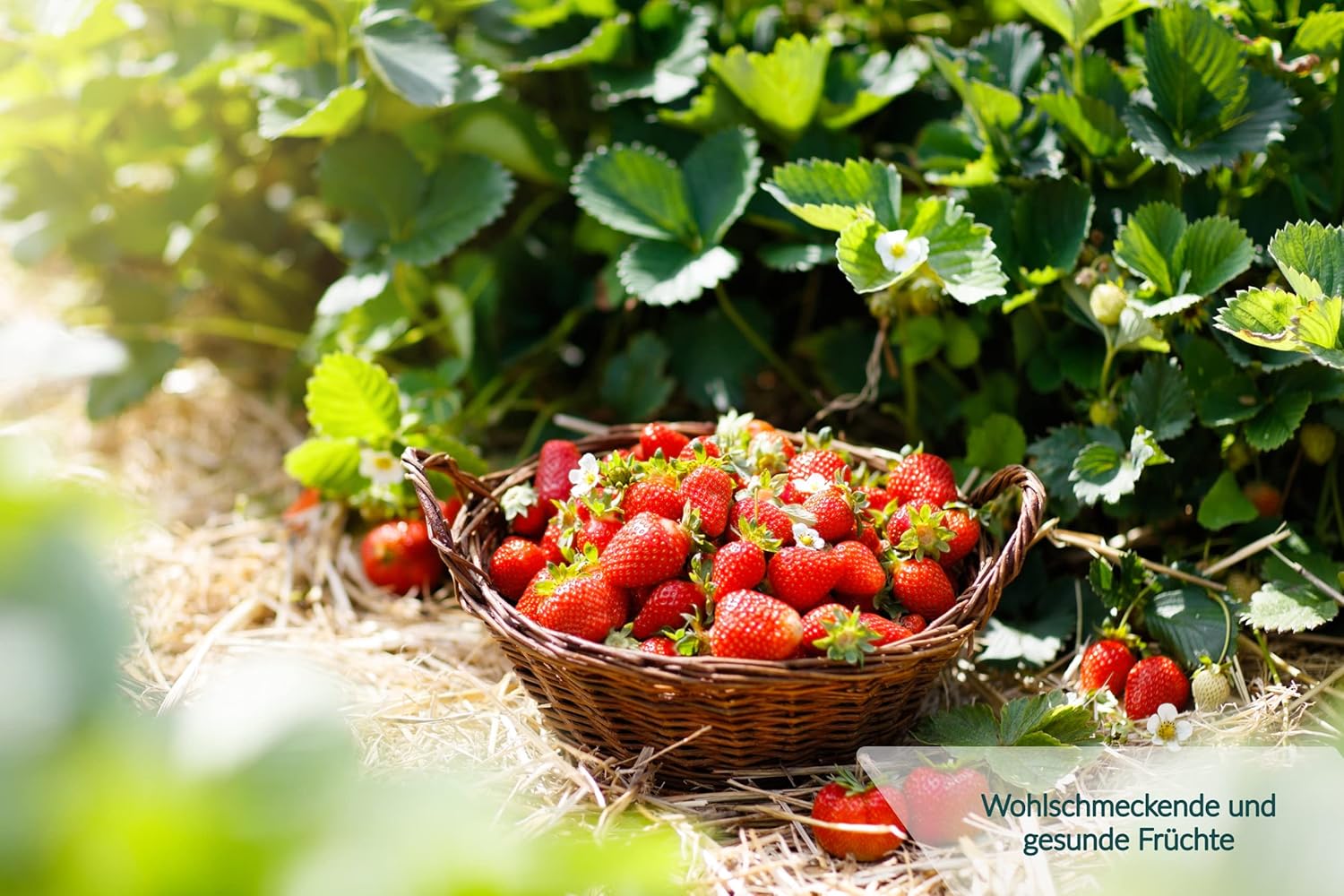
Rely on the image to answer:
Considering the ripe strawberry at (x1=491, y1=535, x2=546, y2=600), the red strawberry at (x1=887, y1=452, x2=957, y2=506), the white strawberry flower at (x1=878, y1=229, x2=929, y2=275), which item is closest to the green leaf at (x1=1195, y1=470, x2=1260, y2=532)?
the red strawberry at (x1=887, y1=452, x2=957, y2=506)

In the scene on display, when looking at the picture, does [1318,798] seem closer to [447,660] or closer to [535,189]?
[447,660]

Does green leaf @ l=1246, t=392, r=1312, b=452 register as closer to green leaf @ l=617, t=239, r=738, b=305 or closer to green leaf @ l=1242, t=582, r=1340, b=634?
green leaf @ l=1242, t=582, r=1340, b=634

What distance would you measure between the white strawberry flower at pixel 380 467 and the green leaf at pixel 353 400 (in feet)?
0.07

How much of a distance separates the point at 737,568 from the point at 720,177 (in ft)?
2.23

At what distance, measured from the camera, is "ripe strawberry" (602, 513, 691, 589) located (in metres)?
1.13

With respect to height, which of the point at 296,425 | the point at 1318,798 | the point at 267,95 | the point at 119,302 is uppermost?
the point at 1318,798

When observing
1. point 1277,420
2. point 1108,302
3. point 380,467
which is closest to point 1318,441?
point 1277,420

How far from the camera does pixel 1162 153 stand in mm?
1340

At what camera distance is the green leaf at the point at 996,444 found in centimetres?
145

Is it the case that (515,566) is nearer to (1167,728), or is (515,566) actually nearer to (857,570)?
(857,570)

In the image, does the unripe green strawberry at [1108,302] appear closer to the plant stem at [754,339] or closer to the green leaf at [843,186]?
the green leaf at [843,186]

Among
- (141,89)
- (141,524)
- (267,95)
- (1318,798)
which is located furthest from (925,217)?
(141,89)

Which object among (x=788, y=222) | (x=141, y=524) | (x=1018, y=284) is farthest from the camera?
(x=141, y=524)

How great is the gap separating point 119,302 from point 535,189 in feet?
2.75
